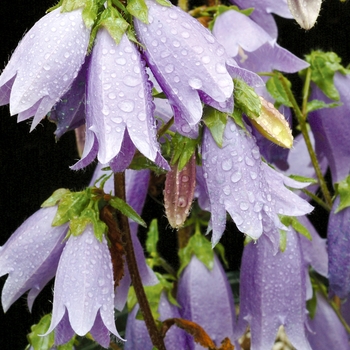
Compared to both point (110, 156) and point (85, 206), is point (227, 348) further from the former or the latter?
point (110, 156)

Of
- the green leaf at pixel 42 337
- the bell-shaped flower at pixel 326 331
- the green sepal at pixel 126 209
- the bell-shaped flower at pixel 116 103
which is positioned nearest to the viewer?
the bell-shaped flower at pixel 116 103

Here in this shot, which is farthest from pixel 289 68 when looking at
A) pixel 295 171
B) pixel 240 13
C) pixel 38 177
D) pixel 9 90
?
pixel 38 177

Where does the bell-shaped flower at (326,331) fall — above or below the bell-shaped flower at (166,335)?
below

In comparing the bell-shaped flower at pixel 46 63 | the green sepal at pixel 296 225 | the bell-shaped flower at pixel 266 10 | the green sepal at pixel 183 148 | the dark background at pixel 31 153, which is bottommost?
the dark background at pixel 31 153

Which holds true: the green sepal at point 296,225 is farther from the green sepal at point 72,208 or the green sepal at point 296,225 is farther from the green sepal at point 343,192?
the green sepal at point 72,208

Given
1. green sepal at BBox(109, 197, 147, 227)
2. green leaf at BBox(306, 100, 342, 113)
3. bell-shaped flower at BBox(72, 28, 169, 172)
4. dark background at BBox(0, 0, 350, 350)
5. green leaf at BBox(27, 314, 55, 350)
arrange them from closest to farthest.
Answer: bell-shaped flower at BBox(72, 28, 169, 172)
green sepal at BBox(109, 197, 147, 227)
green leaf at BBox(27, 314, 55, 350)
green leaf at BBox(306, 100, 342, 113)
dark background at BBox(0, 0, 350, 350)

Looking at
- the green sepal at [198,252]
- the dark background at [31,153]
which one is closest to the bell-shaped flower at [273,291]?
the green sepal at [198,252]

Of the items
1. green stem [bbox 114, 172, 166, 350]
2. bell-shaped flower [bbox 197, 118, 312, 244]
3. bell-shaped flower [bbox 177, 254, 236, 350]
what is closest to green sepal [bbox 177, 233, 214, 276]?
bell-shaped flower [bbox 177, 254, 236, 350]

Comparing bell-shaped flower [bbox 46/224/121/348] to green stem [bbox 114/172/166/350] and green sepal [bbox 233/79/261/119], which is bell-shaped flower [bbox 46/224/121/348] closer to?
green stem [bbox 114/172/166/350]

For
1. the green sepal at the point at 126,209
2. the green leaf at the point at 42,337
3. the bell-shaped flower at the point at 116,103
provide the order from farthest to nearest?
the green leaf at the point at 42,337
the green sepal at the point at 126,209
the bell-shaped flower at the point at 116,103
